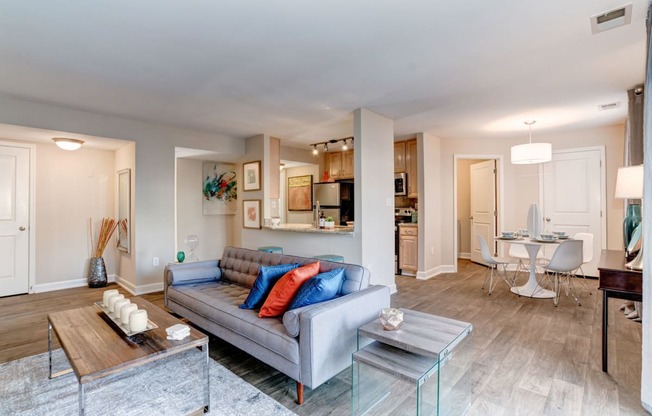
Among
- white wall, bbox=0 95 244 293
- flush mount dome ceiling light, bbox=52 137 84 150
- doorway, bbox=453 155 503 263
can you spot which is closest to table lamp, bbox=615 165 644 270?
doorway, bbox=453 155 503 263

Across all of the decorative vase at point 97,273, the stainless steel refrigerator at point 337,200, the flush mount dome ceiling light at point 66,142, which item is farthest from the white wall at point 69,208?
the stainless steel refrigerator at point 337,200

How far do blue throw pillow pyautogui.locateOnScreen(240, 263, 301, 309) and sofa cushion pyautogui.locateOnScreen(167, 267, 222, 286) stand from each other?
3.65ft

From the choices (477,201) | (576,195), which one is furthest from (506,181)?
(576,195)

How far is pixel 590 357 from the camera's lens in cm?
255

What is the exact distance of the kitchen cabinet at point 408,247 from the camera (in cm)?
552

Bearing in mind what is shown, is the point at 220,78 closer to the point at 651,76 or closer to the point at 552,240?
the point at 651,76

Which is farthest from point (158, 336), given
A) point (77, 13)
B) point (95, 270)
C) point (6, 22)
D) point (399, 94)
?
point (95, 270)

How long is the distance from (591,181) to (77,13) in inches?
266

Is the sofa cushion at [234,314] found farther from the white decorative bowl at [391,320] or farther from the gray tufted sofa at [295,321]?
the white decorative bowl at [391,320]

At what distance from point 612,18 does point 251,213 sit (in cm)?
493

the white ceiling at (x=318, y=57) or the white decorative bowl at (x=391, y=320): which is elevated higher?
the white ceiling at (x=318, y=57)

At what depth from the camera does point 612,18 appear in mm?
2102

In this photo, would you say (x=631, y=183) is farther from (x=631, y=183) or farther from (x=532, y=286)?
(x=532, y=286)

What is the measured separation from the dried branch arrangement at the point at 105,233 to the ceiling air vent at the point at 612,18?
6.09 meters
